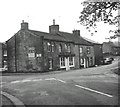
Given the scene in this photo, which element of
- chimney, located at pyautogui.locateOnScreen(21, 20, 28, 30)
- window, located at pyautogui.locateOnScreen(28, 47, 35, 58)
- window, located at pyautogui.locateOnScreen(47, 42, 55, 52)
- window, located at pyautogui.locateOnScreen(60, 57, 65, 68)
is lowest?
window, located at pyautogui.locateOnScreen(60, 57, 65, 68)

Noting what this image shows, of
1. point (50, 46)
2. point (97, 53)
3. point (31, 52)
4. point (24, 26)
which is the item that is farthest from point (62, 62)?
point (97, 53)

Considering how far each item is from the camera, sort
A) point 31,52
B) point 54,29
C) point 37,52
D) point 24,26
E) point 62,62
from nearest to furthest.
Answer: point 37,52
point 31,52
point 24,26
point 62,62
point 54,29

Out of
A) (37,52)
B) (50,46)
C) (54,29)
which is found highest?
(54,29)

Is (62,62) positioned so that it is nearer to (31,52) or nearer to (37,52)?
(37,52)

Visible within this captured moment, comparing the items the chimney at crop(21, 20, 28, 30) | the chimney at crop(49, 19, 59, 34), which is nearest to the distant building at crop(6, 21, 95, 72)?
the chimney at crop(21, 20, 28, 30)

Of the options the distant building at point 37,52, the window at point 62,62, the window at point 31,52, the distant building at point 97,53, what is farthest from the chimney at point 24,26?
the distant building at point 97,53

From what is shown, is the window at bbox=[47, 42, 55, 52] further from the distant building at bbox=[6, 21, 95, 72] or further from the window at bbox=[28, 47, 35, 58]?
the window at bbox=[28, 47, 35, 58]

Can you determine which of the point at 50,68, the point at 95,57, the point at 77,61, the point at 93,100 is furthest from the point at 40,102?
the point at 95,57

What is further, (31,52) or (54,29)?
(54,29)

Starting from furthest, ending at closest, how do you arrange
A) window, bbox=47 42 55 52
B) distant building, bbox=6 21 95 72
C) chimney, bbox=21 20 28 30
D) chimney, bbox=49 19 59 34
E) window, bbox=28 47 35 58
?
1. chimney, bbox=49 19 59 34
2. chimney, bbox=21 20 28 30
3. window, bbox=47 42 55 52
4. window, bbox=28 47 35 58
5. distant building, bbox=6 21 95 72

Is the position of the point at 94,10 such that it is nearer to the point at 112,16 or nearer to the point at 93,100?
the point at 112,16

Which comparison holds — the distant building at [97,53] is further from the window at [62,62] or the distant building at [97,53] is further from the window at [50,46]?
the window at [50,46]

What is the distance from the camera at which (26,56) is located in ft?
120

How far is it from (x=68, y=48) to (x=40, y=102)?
3265 centimetres
